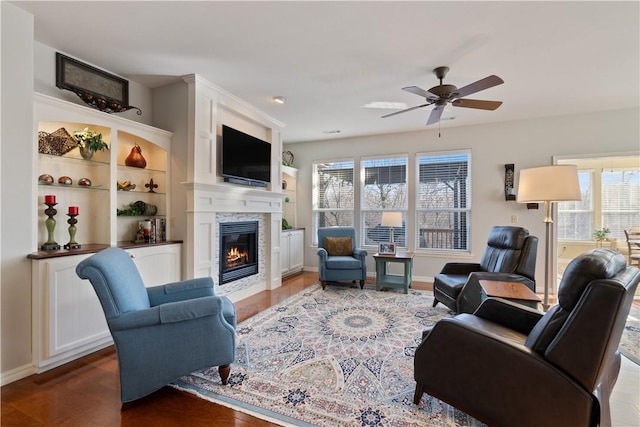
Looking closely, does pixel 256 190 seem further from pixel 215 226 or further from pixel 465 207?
pixel 465 207

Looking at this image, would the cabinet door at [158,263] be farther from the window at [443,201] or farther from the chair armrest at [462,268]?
the window at [443,201]

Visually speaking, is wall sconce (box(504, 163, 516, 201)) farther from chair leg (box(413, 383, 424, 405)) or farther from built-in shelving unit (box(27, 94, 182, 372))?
built-in shelving unit (box(27, 94, 182, 372))

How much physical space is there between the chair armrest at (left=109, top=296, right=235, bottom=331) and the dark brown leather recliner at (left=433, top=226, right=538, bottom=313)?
2.45 meters

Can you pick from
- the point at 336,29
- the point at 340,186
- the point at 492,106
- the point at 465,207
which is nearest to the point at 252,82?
the point at 336,29

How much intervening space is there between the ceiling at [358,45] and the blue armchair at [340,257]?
85.7 inches

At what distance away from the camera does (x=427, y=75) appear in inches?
122

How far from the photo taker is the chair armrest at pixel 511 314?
1.95 meters

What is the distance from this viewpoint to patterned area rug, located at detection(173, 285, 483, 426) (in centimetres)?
178

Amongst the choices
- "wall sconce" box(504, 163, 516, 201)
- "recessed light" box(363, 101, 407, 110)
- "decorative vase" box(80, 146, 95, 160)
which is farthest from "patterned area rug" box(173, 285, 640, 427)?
"recessed light" box(363, 101, 407, 110)

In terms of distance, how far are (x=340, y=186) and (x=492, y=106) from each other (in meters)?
3.25

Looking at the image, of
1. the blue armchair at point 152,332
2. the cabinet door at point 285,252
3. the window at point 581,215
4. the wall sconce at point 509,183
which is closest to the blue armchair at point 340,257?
the cabinet door at point 285,252

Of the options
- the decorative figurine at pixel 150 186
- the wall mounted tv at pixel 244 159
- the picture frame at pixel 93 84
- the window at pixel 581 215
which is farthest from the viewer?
the window at pixel 581 215

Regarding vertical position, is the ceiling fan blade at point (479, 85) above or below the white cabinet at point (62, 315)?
above

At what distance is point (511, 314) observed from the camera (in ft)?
6.65
